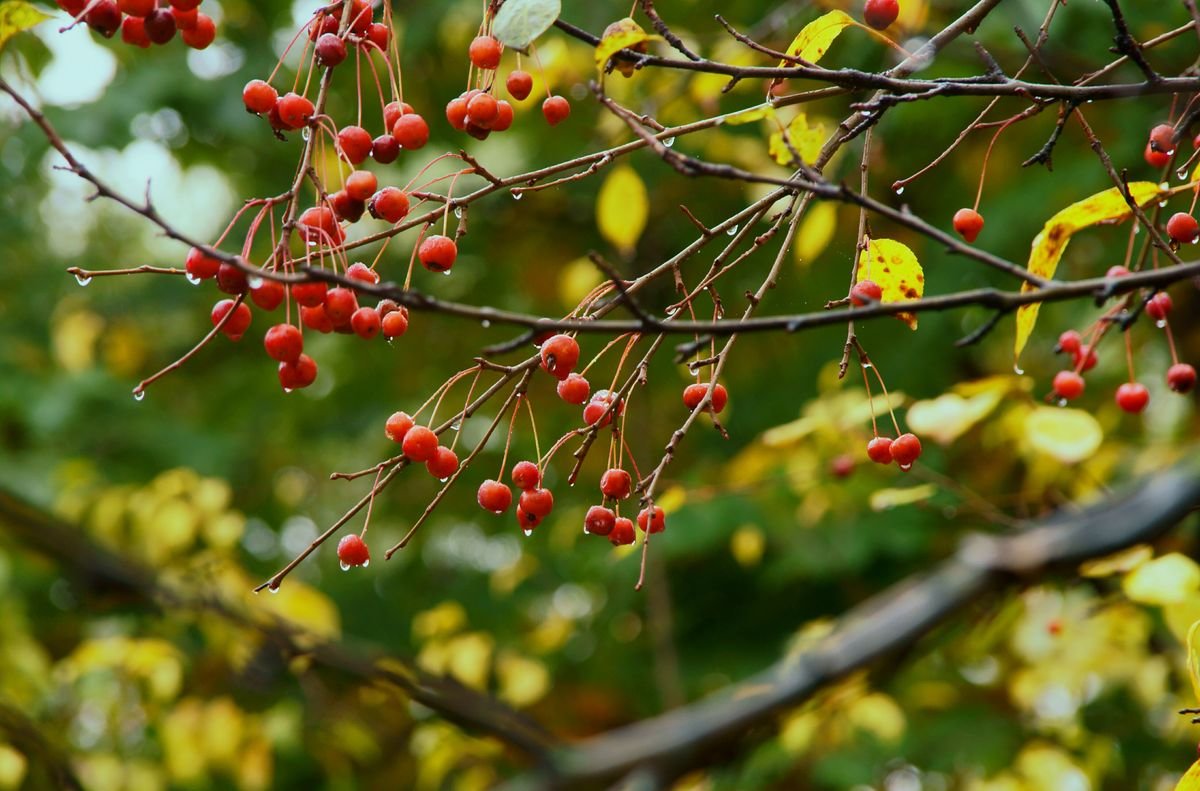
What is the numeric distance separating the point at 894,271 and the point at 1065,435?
81 centimetres

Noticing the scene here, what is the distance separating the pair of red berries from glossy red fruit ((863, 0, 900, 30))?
456 mm

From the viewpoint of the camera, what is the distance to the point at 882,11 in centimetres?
126

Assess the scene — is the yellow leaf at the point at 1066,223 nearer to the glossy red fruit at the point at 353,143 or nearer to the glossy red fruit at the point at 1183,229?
the glossy red fruit at the point at 1183,229

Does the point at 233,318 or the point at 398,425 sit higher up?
the point at 233,318

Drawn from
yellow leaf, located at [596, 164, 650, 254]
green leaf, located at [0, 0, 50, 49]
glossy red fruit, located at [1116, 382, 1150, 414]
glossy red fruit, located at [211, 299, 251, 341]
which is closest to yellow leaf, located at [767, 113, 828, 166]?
glossy red fruit, located at [211, 299, 251, 341]

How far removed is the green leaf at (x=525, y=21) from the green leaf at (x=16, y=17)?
1.51ft

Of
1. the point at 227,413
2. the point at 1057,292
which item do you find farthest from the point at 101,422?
the point at 1057,292

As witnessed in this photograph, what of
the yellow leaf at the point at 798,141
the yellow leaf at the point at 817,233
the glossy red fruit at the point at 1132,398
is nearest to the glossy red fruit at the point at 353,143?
the yellow leaf at the point at 798,141

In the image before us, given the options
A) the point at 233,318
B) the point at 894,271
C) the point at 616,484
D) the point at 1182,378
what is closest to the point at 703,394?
the point at 616,484

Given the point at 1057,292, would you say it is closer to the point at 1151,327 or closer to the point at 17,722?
the point at 17,722

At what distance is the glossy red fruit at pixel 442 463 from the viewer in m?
1.24

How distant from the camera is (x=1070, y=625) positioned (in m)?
2.79

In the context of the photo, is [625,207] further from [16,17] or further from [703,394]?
[16,17]

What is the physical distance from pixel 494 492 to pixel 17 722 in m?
1.07
